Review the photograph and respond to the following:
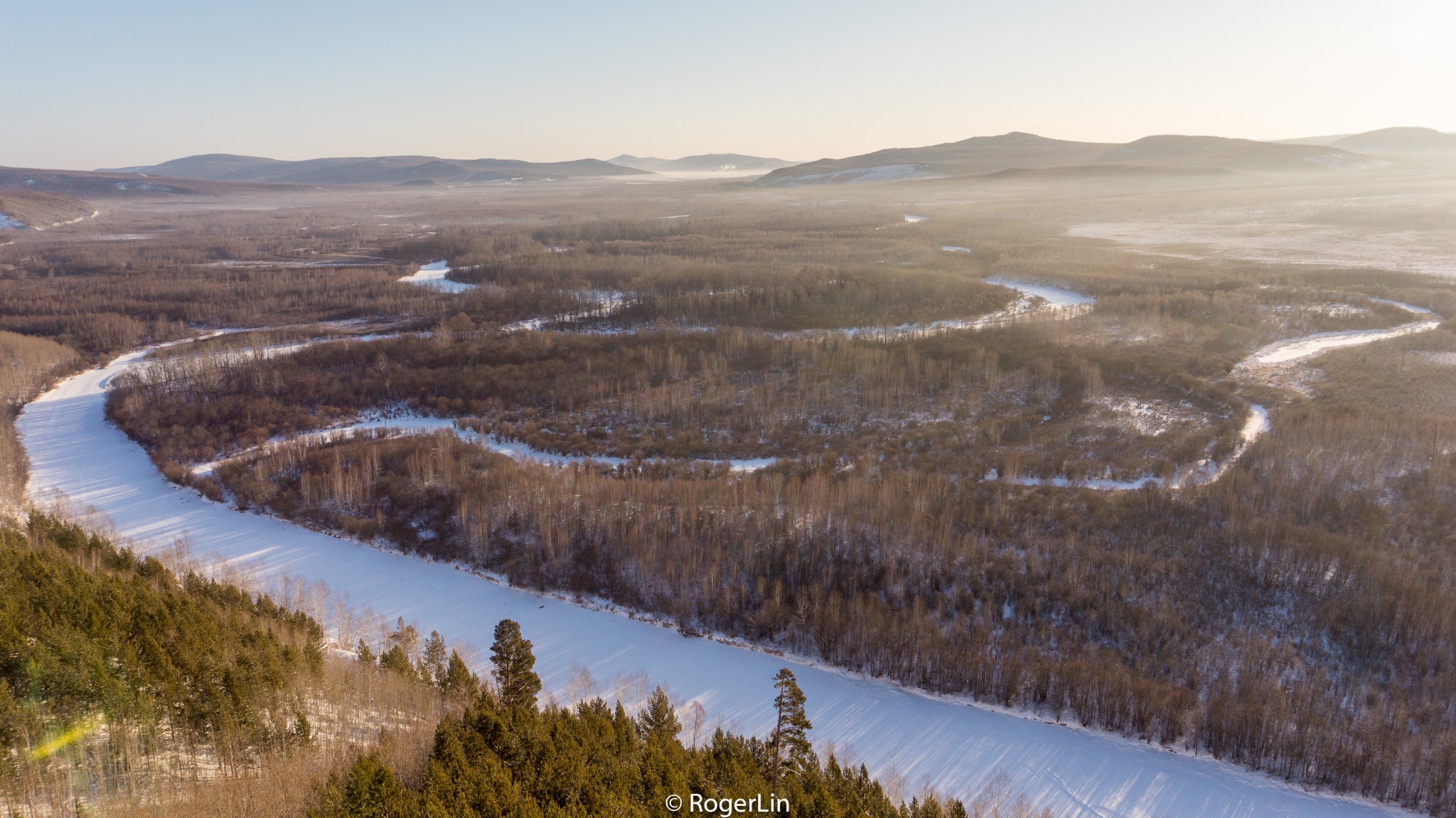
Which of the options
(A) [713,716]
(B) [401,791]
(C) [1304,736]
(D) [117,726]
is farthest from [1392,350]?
(D) [117,726]

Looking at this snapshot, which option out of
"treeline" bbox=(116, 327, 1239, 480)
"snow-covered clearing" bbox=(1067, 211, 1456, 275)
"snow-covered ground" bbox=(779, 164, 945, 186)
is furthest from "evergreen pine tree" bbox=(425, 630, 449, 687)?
"snow-covered ground" bbox=(779, 164, 945, 186)

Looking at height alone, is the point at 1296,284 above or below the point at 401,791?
above

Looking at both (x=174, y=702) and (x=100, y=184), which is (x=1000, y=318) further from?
(x=100, y=184)

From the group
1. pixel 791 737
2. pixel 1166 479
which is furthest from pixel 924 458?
pixel 791 737

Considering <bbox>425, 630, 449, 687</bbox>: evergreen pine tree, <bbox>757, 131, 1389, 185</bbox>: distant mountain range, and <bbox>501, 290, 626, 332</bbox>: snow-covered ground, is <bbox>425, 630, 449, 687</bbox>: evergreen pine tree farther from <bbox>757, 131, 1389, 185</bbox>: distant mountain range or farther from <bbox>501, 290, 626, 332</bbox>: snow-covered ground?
<bbox>757, 131, 1389, 185</bbox>: distant mountain range

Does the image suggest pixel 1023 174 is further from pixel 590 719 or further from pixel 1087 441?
pixel 590 719

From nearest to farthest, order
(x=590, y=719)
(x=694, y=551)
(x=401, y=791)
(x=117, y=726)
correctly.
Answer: (x=401, y=791) → (x=117, y=726) → (x=590, y=719) → (x=694, y=551)

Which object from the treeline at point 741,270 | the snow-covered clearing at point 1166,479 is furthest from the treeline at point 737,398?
the treeline at point 741,270

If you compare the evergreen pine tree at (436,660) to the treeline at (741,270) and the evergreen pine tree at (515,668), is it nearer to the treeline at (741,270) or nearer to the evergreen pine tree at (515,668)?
the evergreen pine tree at (515,668)
